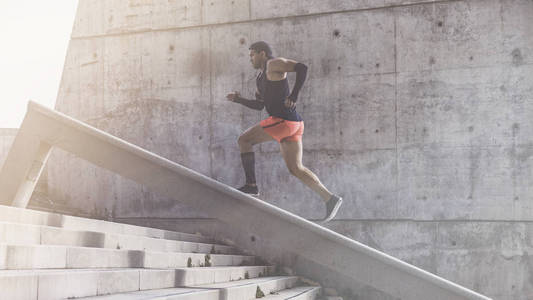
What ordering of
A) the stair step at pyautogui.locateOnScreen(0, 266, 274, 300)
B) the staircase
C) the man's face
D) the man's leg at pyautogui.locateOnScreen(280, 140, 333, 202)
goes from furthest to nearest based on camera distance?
→ the man's leg at pyautogui.locateOnScreen(280, 140, 333, 202) < the man's face < the staircase < the stair step at pyautogui.locateOnScreen(0, 266, 274, 300)

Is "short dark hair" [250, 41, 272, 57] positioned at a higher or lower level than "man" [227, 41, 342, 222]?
higher

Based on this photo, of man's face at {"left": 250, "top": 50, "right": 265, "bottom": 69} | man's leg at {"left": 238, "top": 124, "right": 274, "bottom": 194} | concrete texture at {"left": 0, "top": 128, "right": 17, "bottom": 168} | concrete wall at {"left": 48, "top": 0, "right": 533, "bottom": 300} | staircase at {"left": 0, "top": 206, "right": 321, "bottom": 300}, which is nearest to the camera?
staircase at {"left": 0, "top": 206, "right": 321, "bottom": 300}

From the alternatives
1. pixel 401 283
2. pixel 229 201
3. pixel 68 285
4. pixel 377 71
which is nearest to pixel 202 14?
pixel 377 71

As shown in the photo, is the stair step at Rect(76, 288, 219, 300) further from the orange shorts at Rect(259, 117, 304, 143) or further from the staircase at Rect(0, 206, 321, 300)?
the orange shorts at Rect(259, 117, 304, 143)

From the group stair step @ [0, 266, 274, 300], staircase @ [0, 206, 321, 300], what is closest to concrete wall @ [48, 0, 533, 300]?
staircase @ [0, 206, 321, 300]

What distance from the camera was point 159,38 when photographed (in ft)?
34.1

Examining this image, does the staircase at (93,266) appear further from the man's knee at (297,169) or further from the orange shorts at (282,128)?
the orange shorts at (282,128)

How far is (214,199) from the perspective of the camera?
5.21 metres

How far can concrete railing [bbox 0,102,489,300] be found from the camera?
4.80 m

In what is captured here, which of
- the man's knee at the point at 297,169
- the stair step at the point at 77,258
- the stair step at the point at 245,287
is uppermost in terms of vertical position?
the man's knee at the point at 297,169

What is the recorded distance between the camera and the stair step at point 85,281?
→ 3.03m

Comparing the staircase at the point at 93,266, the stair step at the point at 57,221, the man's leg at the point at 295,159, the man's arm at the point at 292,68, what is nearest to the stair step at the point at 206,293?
the staircase at the point at 93,266

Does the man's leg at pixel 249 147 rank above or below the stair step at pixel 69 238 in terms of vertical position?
above

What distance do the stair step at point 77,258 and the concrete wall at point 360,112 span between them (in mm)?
4565
